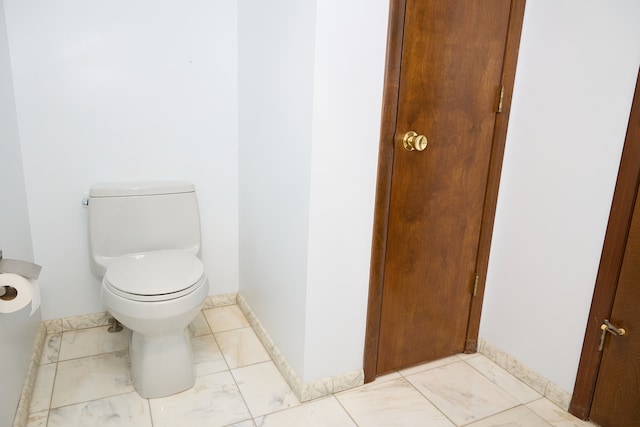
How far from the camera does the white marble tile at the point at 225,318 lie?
2145 millimetres

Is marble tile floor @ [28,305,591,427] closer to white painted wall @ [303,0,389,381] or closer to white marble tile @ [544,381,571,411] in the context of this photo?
white marble tile @ [544,381,571,411]

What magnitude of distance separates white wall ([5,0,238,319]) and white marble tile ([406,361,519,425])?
135 cm

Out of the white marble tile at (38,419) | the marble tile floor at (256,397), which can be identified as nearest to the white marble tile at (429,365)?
the marble tile floor at (256,397)

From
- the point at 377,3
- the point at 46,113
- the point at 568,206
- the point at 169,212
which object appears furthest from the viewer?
the point at 169,212

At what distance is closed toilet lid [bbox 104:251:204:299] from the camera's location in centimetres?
150

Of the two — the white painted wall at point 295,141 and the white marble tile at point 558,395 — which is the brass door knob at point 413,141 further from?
the white marble tile at point 558,395

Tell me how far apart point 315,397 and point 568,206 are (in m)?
1.20

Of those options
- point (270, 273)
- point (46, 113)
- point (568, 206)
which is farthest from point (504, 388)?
point (46, 113)

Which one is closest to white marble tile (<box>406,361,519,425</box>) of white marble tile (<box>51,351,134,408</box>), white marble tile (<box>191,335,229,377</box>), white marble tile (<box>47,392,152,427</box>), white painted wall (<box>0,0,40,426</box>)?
white marble tile (<box>191,335,229,377</box>)

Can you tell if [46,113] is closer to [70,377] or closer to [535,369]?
[70,377]

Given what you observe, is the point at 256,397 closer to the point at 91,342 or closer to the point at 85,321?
the point at 91,342

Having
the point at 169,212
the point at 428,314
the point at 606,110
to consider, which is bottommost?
the point at 428,314

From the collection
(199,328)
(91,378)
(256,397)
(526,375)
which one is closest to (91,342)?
(91,378)

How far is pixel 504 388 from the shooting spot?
1.74 meters
